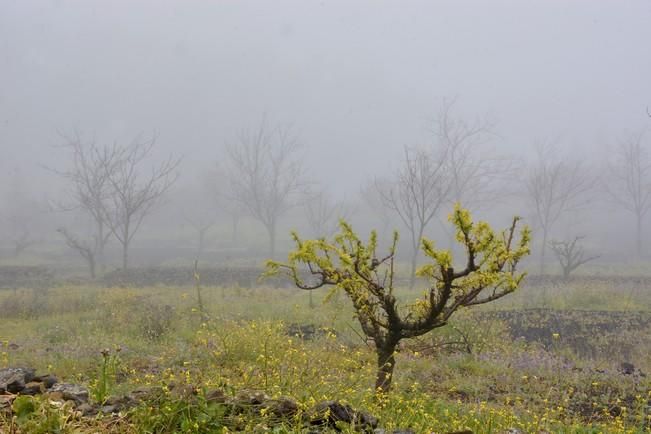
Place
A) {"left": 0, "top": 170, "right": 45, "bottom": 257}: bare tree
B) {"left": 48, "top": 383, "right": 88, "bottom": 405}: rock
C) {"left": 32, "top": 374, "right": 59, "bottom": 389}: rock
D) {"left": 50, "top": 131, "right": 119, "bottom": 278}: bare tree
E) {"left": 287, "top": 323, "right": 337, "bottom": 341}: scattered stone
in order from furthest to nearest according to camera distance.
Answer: {"left": 0, "top": 170, "right": 45, "bottom": 257}: bare tree, {"left": 50, "top": 131, "right": 119, "bottom": 278}: bare tree, {"left": 287, "top": 323, "right": 337, "bottom": 341}: scattered stone, {"left": 32, "top": 374, "right": 59, "bottom": 389}: rock, {"left": 48, "top": 383, "right": 88, "bottom": 405}: rock

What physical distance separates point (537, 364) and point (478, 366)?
3.20 ft

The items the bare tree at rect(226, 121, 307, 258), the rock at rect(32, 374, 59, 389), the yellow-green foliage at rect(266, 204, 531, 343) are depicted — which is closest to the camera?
the rock at rect(32, 374, 59, 389)

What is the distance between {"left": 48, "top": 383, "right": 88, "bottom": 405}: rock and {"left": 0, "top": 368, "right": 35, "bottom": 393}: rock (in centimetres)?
22

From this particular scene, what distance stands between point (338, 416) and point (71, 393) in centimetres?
184

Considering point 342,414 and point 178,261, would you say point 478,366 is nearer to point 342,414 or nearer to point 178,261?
point 342,414

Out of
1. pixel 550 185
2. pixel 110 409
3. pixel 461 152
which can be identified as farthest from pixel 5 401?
pixel 550 185

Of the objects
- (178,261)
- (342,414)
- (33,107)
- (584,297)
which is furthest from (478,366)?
(33,107)

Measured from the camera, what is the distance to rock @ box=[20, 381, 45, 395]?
309 cm

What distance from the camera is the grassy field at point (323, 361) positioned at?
282cm

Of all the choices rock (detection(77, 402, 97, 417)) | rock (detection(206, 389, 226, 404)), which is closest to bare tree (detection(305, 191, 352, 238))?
rock (detection(206, 389, 226, 404))

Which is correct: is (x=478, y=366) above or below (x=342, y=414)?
below

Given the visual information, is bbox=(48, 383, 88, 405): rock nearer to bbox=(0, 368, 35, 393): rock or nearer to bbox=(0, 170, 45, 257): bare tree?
bbox=(0, 368, 35, 393): rock

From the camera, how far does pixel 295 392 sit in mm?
3617

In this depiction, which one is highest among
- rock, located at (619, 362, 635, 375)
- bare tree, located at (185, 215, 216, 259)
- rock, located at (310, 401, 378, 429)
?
bare tree, located at (185, 215, 216, 259)
